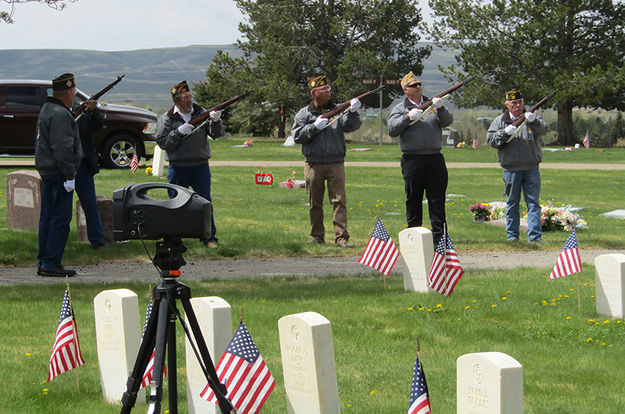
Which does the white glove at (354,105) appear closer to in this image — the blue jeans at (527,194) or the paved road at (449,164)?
the blue jeans at (527,194)

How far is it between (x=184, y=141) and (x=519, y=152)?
425 centimetres

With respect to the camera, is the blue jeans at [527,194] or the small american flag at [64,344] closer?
the small american flag at [64,344]

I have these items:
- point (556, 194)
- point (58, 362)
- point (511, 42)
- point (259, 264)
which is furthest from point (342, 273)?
point (511, 42)

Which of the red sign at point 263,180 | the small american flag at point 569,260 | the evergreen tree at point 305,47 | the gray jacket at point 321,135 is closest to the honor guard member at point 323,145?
the gray jacket at point 321,135

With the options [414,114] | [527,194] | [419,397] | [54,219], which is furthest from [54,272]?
[419,397]

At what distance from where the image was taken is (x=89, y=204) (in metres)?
12.2

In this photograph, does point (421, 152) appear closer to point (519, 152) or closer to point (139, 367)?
point (519, 152)

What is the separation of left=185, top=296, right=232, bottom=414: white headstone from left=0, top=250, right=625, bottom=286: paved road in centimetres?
479

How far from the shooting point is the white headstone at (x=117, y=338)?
5.92 m

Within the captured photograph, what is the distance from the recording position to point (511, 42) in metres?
48.3

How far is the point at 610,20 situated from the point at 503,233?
117 ft

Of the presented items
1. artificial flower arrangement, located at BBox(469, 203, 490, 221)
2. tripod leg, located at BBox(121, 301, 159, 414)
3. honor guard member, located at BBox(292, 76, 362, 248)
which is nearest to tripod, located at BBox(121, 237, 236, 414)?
tripod leg, located at BBox(121, 301, 159, 414)

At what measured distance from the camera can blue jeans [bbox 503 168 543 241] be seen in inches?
521

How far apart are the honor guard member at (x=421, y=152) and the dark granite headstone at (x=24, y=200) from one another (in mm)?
4804
